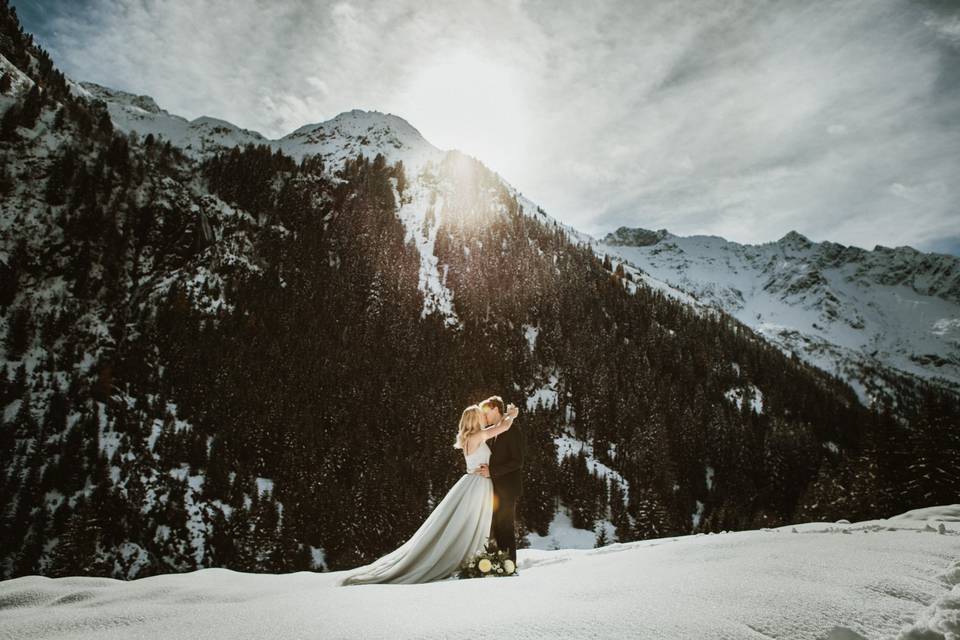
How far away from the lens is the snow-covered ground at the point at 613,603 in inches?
117

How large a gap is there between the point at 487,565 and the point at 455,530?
674 millimetres

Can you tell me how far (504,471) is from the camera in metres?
7.19

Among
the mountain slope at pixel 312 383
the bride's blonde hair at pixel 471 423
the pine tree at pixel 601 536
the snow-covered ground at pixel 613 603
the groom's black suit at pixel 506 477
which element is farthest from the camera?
the mountain slope at pixel 312 383

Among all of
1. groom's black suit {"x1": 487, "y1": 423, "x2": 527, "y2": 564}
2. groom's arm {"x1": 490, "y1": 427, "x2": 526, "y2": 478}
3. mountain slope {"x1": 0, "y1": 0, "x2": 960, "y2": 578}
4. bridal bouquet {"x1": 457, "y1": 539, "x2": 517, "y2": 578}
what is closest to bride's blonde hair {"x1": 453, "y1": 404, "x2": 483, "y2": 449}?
groom's black suit {"x1": 487, "y1": 423, "x2": 527, "y2": 564}

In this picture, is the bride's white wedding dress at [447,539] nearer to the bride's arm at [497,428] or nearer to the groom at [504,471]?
the groom at [504,471]

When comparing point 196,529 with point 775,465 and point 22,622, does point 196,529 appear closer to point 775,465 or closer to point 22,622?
point 22,622

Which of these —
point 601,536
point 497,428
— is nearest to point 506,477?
point 497,428

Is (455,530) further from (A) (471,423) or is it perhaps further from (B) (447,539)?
(A) (471,423)

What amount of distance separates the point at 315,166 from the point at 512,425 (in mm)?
168077

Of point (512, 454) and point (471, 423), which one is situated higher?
point (471, 423)

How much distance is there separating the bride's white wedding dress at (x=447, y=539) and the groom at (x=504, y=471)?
0.13 meters

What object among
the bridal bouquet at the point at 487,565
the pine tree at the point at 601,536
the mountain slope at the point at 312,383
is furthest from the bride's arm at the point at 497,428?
the pine tree at the point at 601,536

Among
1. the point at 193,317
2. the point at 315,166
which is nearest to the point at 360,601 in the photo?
the point at 193,317

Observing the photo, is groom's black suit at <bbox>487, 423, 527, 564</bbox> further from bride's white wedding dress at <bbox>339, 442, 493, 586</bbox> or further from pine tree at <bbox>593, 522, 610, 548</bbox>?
pine tree at <bbox>593, 522, 610, 548</bbox>
